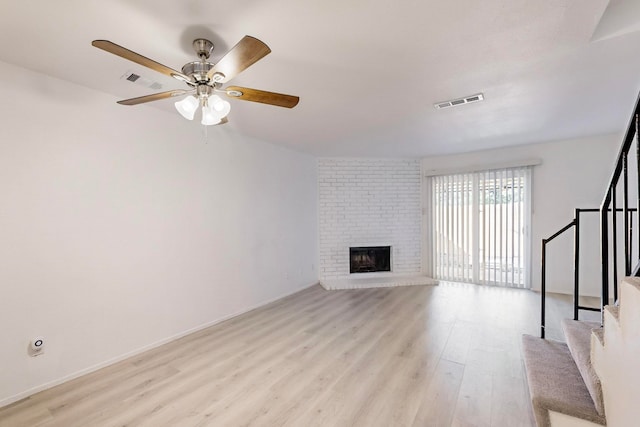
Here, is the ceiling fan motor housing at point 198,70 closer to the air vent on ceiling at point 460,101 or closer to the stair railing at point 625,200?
the air vent on ceiling at point 460,101

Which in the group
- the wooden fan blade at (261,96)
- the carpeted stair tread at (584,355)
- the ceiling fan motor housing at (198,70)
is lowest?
the carpeted stair tread at (584,355)

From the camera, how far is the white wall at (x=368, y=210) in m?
5.71

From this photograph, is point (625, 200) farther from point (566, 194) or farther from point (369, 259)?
point (369, 259)

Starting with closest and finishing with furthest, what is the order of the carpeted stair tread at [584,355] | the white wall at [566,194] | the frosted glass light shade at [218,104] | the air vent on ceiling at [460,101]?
1. the carpeted stair tread at [584,355]
2. the frosted glass light shade at [218,104]
3. the air vent on ceiling at [460,101]
4. the white wall at [566,194]

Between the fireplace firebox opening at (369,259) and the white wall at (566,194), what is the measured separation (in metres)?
2.53

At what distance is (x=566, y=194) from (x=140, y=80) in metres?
6.02

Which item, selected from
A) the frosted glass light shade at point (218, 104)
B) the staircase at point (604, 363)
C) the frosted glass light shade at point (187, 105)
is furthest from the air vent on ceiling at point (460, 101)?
the frosted glass light shade at point (187, 105)

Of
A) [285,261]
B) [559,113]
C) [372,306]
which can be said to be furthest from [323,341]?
[559,113]

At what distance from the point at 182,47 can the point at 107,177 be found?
4.99ft

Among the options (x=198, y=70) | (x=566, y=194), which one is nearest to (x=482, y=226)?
(x=566, y=194)

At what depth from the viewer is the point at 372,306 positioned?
4203 millimetres

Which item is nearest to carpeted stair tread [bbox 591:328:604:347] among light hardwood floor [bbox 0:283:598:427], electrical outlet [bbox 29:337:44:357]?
light hardwood floor [bbox 0:283:598:427]

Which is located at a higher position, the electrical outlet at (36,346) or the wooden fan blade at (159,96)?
the wooden fan blade at (159,96)

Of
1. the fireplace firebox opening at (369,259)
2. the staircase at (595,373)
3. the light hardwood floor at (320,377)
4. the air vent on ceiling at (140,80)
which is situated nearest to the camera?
the staircase at (595,373)
